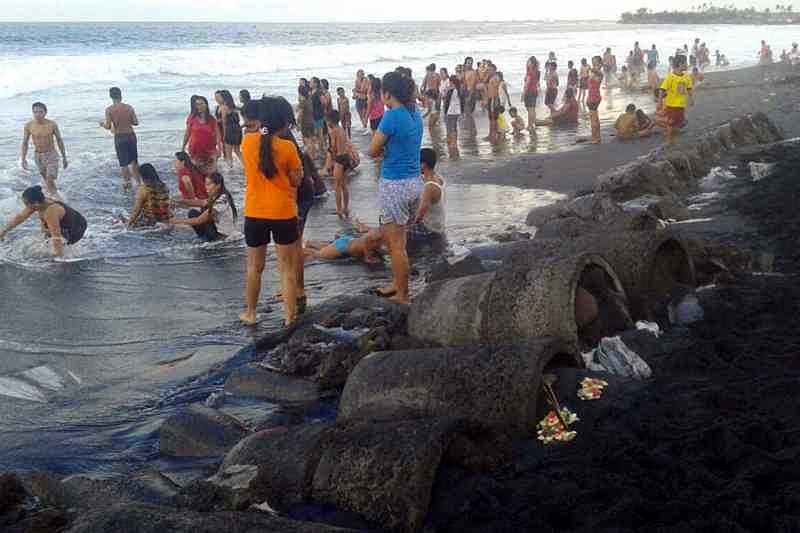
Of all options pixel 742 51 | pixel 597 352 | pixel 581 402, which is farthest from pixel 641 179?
pixel 742 51

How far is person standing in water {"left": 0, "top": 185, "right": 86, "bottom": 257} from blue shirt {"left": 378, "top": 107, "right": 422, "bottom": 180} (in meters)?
4.94

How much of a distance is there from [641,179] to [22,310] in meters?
7.16

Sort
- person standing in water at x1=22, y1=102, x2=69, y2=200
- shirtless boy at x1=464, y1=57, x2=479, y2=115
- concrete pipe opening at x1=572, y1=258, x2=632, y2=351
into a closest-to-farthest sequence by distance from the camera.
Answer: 1. concrete pipe opening at x1=572, y1=258, x2=632, y2=351
2. person standing in water at x1=22, y1=102, x2=69, y2=200
3. shirtless boy at x1=464, y1=57, x2=479, y2=115

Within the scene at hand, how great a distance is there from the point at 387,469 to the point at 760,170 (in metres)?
9.11

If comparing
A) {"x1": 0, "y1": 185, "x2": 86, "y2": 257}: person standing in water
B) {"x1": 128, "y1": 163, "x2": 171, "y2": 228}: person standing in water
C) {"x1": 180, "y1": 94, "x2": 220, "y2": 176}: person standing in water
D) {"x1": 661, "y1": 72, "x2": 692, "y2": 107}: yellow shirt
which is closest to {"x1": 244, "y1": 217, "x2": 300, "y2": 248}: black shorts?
{"x1": 0, "y1": 185, "x2": 86, "y2": 257}: person standing in water

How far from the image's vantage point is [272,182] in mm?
6184

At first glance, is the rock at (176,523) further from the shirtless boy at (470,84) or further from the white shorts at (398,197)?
the shirtless boy at (470,84)

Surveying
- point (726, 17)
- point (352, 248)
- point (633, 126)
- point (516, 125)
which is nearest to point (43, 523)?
point (352, 248)

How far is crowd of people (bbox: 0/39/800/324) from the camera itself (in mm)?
6188

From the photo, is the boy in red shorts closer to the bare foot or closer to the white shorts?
the white shorts

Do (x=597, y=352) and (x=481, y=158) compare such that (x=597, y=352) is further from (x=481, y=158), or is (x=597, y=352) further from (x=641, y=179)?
(x=481, y=158)

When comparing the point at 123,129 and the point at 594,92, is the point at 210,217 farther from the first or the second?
the point at 594,92

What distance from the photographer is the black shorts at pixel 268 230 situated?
6312 millimetres

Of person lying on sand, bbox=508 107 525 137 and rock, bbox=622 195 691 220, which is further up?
person lying on sand, bbox=508 107 525 137
